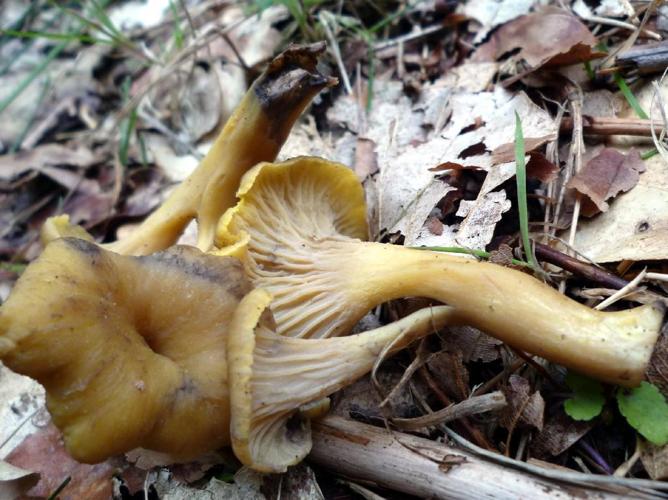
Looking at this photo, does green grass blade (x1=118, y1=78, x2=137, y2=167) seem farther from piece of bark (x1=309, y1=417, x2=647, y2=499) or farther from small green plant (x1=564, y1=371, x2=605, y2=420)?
small green plant (x1=564, y1=371, x2=605, y2=420)

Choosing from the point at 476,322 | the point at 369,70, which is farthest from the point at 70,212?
the point at 476,322

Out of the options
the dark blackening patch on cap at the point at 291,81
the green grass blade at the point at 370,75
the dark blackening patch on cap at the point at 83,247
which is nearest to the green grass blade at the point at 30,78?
the green grass blade at the point at 370,75

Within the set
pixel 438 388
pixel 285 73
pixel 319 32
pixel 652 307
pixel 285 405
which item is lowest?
pixel 438 388

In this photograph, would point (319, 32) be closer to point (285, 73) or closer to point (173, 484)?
point (285, 73)

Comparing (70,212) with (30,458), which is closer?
(30,458)

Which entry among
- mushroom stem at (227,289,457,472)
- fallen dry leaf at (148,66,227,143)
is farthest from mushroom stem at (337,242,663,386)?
fallen dry leaf at (148,66,227,143)

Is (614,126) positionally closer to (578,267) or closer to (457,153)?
(457,153)
